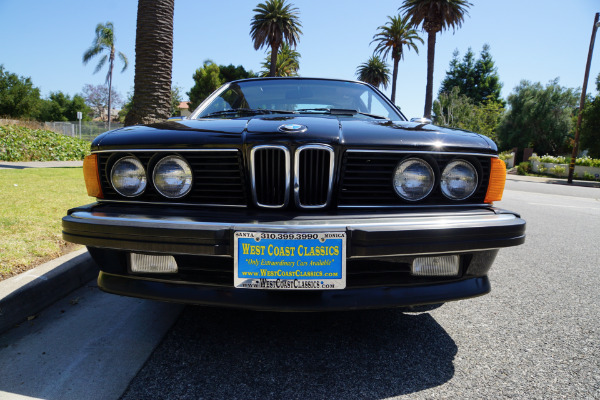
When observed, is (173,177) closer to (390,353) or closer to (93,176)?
(93,176)

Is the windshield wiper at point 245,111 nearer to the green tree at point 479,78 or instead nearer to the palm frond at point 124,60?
the palm frond at point 124,60

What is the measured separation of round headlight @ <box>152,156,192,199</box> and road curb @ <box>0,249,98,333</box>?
1110 mm

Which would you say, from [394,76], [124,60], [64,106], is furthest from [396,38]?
[64,106]

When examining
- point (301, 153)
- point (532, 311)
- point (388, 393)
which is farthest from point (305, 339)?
point (532, 311)

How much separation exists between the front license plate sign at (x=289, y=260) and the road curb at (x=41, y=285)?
143 centimetres

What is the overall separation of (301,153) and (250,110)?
3.53 ft

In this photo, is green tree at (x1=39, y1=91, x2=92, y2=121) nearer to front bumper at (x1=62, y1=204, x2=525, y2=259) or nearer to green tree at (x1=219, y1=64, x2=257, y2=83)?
green tree at (x1=219, y1=64, x2=257, y2=83)

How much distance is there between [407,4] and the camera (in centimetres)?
2314

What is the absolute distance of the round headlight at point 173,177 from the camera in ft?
5.96

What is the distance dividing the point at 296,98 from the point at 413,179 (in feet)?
4.58

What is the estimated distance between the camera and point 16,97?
35.2m

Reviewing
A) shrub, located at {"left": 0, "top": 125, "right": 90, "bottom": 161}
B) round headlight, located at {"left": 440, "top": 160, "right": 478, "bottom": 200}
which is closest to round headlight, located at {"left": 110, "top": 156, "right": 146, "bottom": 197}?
round headlight, located at {"left": 440, "top": 160, "right": 478, "bottom": 200}

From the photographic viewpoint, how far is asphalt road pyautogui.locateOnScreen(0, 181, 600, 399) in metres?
1.57

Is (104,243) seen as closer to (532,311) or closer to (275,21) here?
(532,311)
